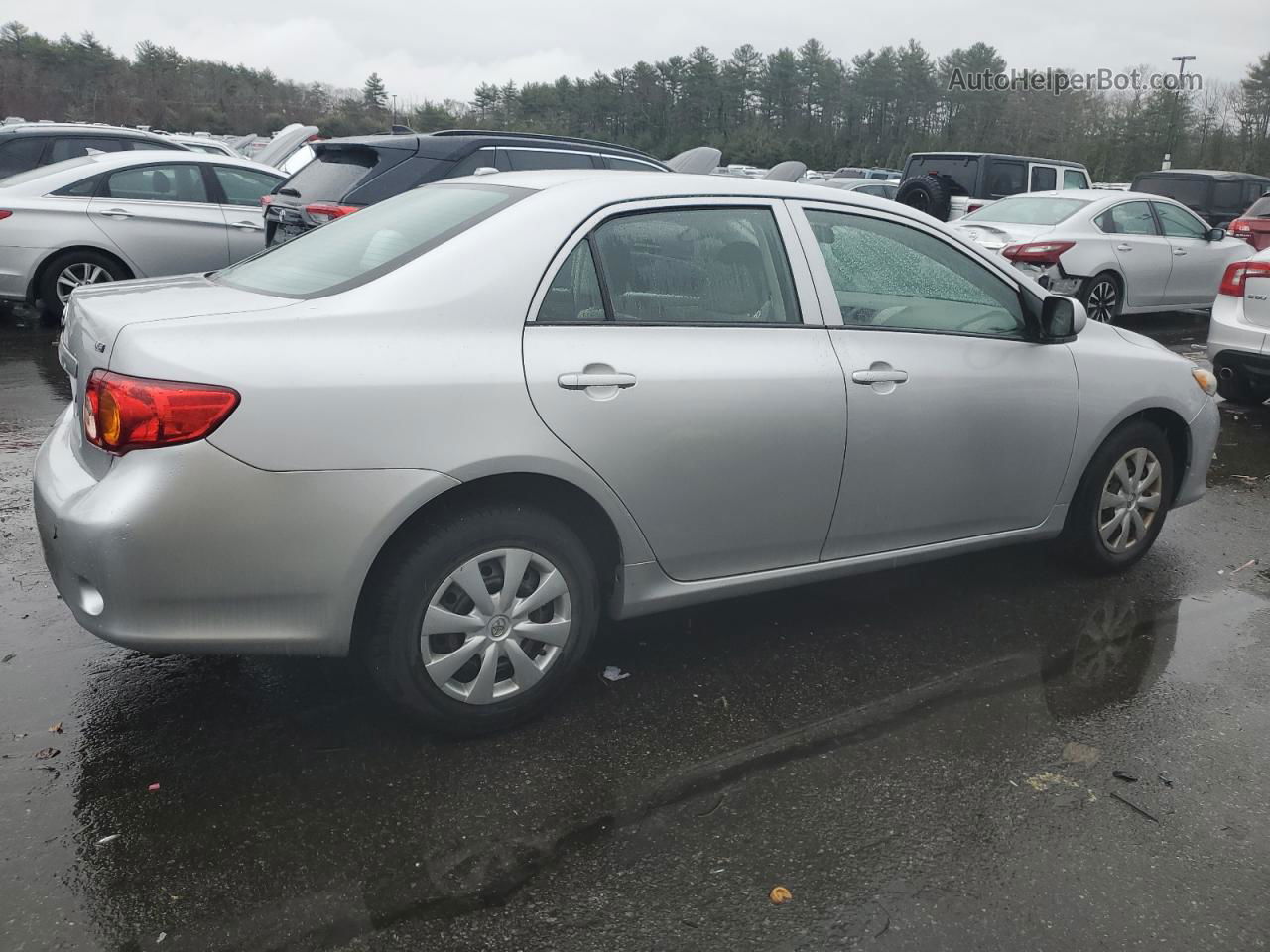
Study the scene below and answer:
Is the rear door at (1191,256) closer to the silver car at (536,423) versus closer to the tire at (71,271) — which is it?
the silver car at (536,423)

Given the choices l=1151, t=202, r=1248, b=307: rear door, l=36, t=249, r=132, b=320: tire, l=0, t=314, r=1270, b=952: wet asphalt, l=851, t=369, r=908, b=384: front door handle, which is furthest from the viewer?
l=1151, t=202, r=1248, b=307: rear door

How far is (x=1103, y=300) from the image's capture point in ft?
39.1

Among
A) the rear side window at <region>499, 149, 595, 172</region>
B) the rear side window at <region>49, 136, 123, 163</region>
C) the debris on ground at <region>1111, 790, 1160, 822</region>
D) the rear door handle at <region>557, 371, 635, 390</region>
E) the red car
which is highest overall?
the rear side window at <region>49, 136, 123, 163</region>

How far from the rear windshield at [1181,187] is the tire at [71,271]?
50.2 feet

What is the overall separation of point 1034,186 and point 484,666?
51.3 ft

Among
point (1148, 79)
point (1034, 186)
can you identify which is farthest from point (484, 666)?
point (1148, 79)

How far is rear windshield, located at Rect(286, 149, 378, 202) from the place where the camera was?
7727mm

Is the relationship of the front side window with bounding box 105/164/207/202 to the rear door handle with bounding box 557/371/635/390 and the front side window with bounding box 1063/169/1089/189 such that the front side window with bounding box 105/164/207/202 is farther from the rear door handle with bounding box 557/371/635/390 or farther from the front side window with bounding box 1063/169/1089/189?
the front side window with bounding box 1063/169/1089/189

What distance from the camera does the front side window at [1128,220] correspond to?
1184 centimetres

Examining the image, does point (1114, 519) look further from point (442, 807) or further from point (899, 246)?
point (442, 807)

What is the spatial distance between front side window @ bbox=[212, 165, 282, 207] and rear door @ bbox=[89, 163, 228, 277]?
0.17 metres

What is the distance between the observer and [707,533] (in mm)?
3486

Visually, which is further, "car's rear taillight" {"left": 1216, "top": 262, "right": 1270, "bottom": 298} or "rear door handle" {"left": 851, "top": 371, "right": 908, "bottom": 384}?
"car's rear taillight" {"left": 1216, "top": 262, "right": 1270, "bottom": 298}

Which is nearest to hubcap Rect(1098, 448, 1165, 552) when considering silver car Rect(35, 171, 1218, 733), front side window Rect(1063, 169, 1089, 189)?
silver car Rect(35, 171, 1218, 733)
